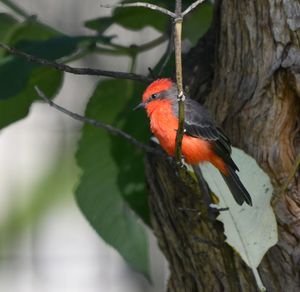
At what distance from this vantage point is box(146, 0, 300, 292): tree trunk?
1.33 meters

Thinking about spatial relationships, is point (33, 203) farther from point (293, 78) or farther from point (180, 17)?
point (180, 17)

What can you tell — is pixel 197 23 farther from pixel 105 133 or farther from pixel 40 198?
pixel 40 198

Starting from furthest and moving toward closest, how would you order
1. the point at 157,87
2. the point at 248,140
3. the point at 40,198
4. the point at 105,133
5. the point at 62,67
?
the point at 40,198 → the point at 105,133 → the point at 157,87 → the point at 248,140 → the point at 62,67

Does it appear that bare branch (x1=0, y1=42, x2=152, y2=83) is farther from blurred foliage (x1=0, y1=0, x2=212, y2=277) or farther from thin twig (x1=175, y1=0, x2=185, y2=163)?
thin twig (x1=175, y1=0, x2=185, y2=163)

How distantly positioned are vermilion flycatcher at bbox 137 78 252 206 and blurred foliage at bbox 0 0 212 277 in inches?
1.8

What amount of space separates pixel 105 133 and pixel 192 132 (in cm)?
17

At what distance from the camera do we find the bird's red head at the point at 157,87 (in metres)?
1.45

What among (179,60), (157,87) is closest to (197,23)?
(157,87)

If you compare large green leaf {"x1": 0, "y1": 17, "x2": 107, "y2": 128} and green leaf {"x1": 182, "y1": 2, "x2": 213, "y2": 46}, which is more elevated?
green leaf {"x1": 182, "y1": 2, "x2": 213, "y2": 46}

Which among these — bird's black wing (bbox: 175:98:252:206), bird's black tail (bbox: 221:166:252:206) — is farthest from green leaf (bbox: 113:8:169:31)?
bird's black tail (bbox: 221:166:252:206)

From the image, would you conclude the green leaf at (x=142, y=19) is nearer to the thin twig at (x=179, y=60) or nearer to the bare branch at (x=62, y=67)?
the bare branch at (x=62, y=67)

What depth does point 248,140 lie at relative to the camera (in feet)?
4.48

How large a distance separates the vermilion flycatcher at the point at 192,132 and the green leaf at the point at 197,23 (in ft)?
0.39

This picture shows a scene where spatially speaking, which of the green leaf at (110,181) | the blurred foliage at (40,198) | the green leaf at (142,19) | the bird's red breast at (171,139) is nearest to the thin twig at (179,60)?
the bird's red breast at (171,139)
